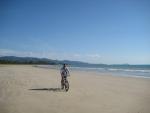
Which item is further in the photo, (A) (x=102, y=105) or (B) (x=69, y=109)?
(A) (x=102, y=105)

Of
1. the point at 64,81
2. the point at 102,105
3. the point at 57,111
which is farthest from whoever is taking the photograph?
the point at 64,81

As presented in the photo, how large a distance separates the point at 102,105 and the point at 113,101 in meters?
1.04

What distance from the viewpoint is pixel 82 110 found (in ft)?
26.0

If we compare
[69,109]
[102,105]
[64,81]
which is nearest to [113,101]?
[102,105]

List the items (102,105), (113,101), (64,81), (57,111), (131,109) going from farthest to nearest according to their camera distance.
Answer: (64,81) < (113,101) < (102,105) < (131,109) < (57,111)

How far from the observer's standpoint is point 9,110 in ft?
25.2

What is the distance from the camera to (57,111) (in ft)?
25.1

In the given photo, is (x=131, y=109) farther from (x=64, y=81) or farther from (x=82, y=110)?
(x=64, y=81)

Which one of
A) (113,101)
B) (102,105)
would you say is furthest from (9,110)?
(113,101)

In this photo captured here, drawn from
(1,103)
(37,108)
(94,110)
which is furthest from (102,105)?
(1,103)

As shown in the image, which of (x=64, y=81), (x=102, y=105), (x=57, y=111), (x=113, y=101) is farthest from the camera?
(x=64, y=81)

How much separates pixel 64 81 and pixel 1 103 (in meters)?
5.21

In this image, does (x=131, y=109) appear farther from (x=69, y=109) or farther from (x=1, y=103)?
(x=1, y=103)

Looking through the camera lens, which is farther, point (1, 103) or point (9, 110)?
point (1, 103)
